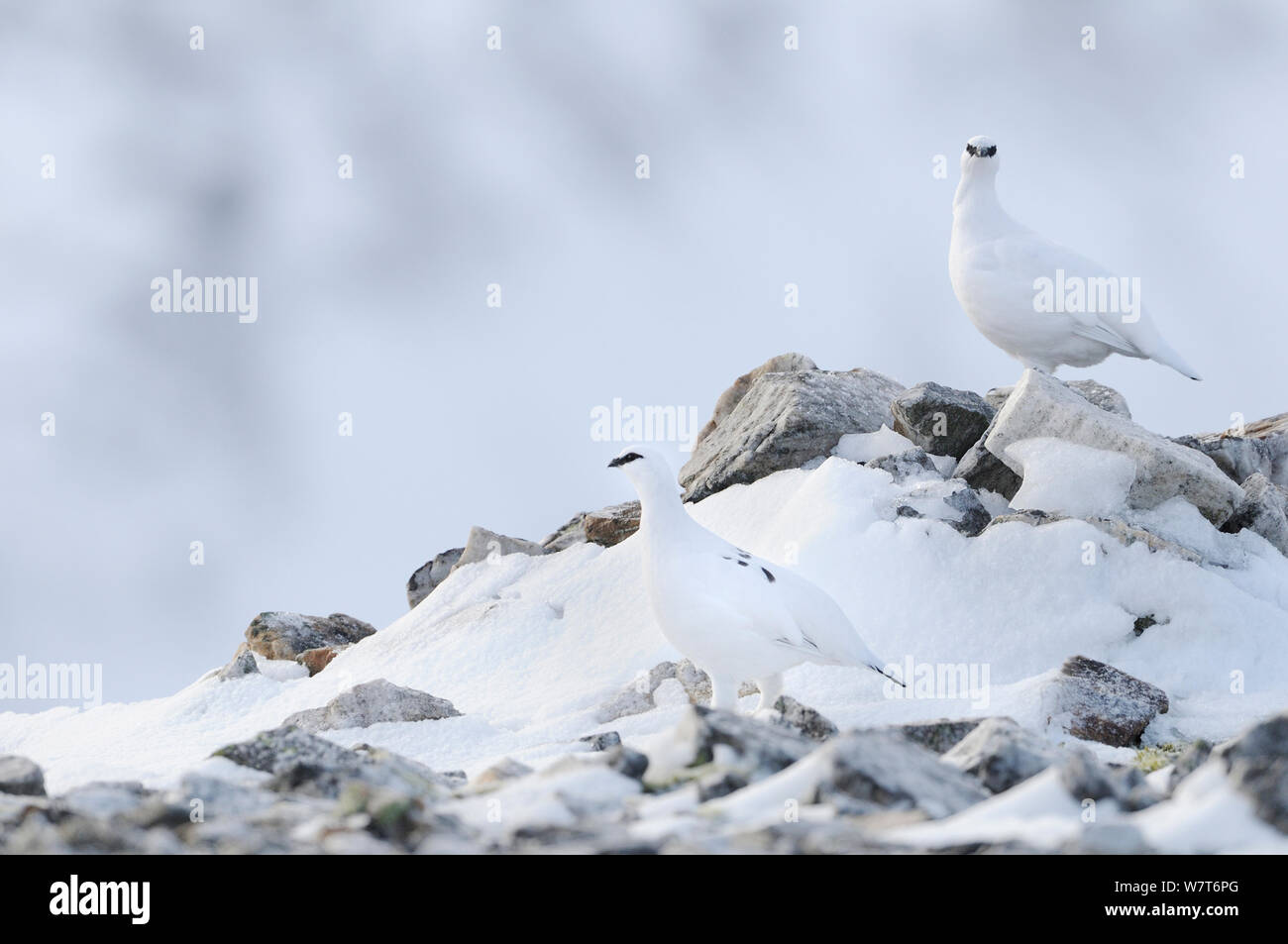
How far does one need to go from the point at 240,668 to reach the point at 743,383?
603cm

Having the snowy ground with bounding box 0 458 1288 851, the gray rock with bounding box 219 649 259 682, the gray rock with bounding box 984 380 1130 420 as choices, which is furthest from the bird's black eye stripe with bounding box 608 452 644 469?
the gray rock with bounding box 984 380 1130 420

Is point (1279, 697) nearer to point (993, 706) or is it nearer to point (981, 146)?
point (993, 706)

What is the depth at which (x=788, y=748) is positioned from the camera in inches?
181

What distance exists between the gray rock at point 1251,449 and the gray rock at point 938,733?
7238mm

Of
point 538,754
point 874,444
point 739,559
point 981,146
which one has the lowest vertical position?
point 538,754

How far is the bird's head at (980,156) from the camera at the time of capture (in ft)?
37.0

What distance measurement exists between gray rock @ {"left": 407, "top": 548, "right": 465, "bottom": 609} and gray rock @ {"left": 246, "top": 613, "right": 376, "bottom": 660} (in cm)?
67

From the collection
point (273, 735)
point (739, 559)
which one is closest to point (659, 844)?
point (273, 735)

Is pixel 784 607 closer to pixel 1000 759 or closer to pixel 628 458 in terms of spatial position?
pixel 628 458

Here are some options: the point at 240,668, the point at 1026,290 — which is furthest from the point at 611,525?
the point at 1026,290

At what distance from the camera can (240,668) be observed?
10.9m

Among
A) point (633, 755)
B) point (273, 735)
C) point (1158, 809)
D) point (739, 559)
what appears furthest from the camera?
point (739, 559)

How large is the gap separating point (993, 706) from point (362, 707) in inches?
156

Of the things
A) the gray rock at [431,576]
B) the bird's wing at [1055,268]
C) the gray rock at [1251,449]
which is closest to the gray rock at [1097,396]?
the gray rock at [1251,449]
